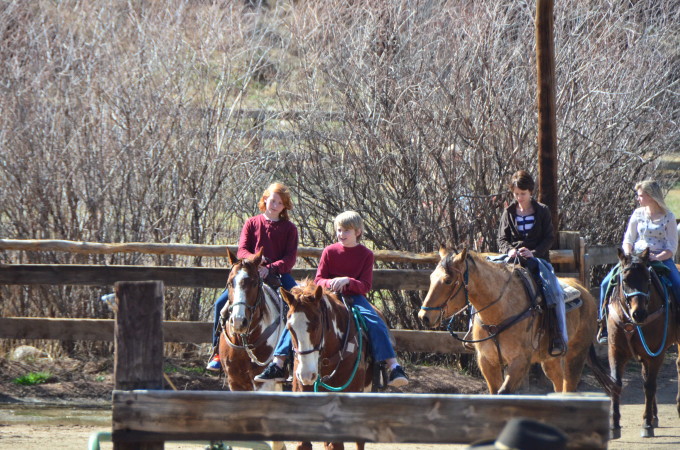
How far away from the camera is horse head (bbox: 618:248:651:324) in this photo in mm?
9141

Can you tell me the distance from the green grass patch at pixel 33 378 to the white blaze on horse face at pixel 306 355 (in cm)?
593

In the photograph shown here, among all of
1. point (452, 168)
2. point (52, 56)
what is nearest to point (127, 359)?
point (452, 168)

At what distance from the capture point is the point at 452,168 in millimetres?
11844

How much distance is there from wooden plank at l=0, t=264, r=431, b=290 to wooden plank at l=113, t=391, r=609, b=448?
6583 mm

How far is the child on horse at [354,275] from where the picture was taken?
6.98m

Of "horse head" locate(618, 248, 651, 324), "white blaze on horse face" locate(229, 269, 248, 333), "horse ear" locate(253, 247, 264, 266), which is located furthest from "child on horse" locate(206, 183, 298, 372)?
"horse head" locate(618, 248, 651, 324)

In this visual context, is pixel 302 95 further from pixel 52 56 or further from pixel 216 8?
pixel 52 56

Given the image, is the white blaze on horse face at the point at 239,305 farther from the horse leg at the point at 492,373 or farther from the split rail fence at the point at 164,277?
the split rail fence at the point at 164,277

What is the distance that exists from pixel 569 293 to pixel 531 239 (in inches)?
29.8

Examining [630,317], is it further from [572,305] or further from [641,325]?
[572,305]

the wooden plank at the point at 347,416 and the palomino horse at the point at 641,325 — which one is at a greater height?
the wooden plank at the point at 347,416

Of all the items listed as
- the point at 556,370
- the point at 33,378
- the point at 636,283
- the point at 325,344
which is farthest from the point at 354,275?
the point at 33,378

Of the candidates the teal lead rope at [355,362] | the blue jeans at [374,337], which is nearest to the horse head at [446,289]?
the blue jeans at [374,337]

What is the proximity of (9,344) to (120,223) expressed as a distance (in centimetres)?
213
